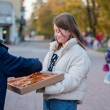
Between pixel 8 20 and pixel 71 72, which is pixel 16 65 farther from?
pixel 8 20

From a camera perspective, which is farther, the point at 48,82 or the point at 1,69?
the point at 48,82

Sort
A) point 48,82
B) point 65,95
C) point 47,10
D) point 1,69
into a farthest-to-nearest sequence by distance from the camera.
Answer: point 47,10 → point 65,95 → point 48,82 → point 1,69

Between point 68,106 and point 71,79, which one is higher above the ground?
point 71,79

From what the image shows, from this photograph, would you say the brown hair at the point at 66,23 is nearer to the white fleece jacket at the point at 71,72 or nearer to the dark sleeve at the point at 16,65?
Result: the white fleece jacket at the point at 71,72

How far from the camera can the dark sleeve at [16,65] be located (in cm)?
233

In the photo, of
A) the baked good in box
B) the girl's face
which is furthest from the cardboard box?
the girl's face

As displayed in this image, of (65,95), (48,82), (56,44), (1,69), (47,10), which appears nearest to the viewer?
(1,69)

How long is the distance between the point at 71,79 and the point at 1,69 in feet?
2.15

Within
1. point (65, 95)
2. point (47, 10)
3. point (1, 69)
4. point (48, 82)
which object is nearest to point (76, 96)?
point (65, 95)

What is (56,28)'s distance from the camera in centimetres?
284

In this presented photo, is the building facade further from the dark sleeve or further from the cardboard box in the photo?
the cardboard box

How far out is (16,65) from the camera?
2.36 metres

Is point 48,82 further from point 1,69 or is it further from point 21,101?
point 21,101

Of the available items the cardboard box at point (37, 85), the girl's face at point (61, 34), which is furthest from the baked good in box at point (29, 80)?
the girl's face at point (61, 34)
